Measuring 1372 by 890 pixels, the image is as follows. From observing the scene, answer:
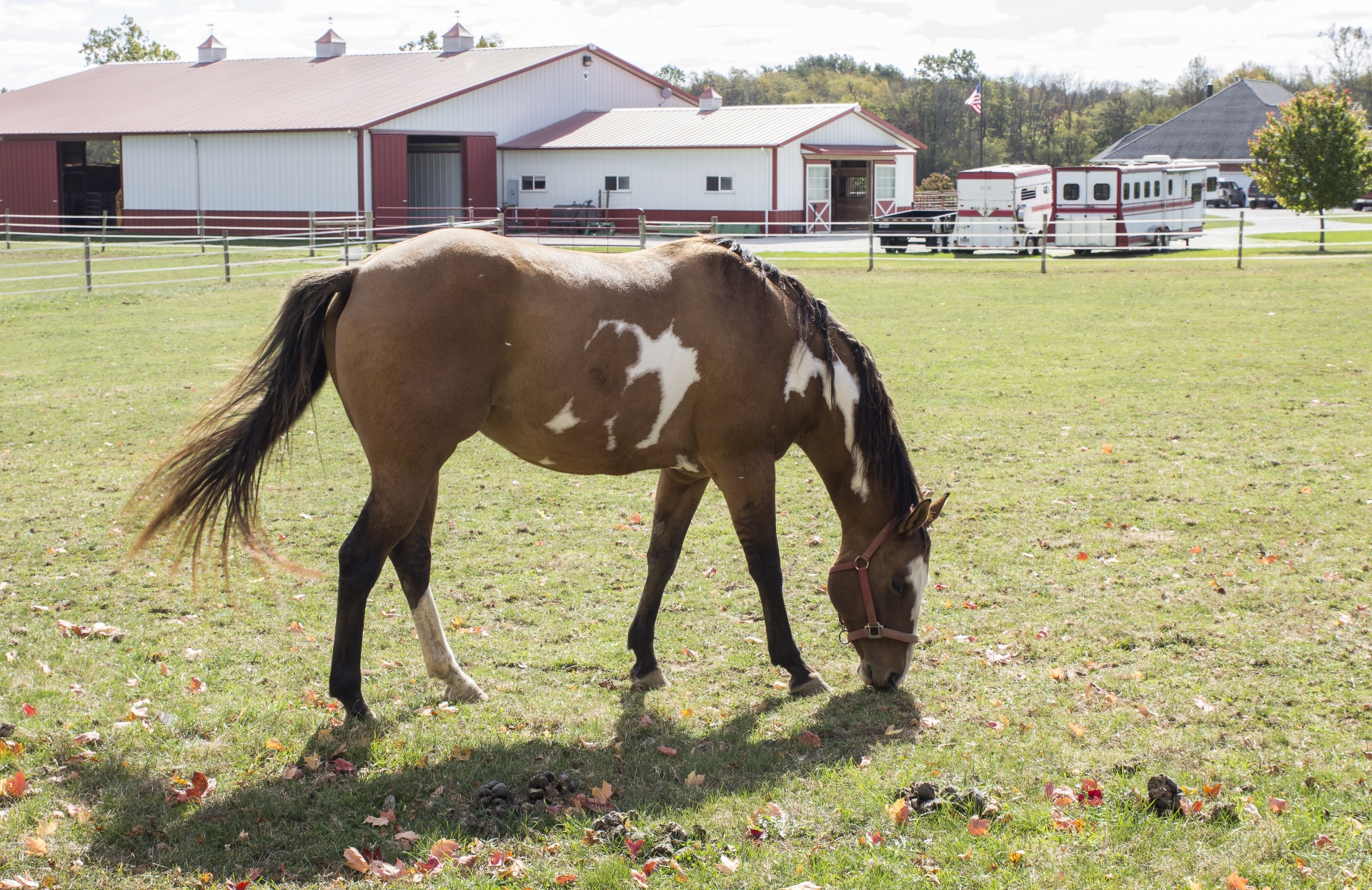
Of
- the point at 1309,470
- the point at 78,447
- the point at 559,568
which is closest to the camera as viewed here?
the point at 559,568

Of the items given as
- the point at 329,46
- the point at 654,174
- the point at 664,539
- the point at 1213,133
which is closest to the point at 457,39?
the point at 329,46

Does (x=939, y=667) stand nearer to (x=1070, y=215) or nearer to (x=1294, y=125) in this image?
(x=1070, y=215)

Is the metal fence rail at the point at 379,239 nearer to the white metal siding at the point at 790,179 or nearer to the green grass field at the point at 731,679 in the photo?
the white metal siding at the point at 790,179

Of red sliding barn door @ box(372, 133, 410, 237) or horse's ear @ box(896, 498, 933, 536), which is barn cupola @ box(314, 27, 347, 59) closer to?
red sliding barn door @ box(372, 133, 410, 237)

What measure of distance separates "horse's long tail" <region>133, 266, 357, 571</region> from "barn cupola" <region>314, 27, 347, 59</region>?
154 ft

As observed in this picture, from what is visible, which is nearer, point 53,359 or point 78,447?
point 78,447

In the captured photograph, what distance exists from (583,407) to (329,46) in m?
47.9

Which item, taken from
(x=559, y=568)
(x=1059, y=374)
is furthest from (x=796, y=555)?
(x=1059, y=374)

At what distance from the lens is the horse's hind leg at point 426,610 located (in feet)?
15.3

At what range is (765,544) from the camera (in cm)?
484

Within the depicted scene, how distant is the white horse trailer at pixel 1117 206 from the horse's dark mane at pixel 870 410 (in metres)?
26.3

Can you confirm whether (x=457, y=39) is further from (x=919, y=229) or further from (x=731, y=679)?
(x=731, y=679)

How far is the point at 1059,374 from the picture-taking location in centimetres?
1250

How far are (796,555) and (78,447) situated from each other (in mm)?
6112
